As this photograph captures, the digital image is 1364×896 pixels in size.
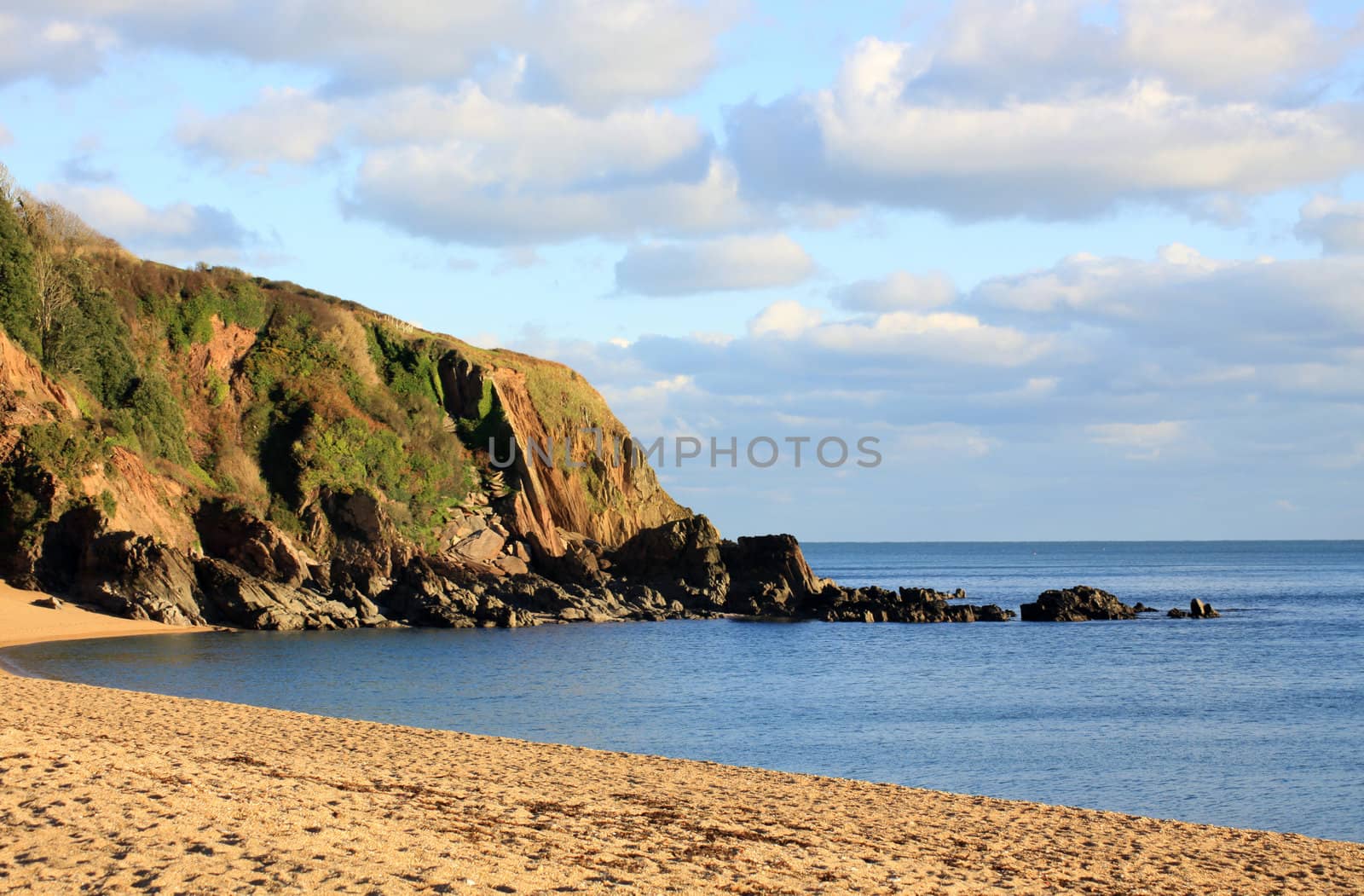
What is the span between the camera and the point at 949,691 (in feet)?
111

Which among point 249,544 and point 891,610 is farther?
point 891,610

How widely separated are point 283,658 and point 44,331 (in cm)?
2108

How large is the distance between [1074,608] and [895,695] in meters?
33.5

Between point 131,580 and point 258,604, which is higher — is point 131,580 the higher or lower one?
the higher one

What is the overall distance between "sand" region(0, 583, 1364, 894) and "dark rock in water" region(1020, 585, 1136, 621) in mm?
46371

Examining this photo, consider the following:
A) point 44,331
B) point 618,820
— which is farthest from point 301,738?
point 44,331

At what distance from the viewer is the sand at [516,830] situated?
9938 millimetres

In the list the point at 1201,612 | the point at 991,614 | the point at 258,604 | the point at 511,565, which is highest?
the point at 511,565

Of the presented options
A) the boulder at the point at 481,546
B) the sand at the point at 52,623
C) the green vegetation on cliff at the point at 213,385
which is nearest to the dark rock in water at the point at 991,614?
the boulder at the point at 481,546

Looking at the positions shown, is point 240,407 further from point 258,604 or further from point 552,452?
point 552,452

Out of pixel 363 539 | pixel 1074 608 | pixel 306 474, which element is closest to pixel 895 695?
pixel 363 539

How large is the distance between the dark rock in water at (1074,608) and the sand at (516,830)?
4637 centimetres

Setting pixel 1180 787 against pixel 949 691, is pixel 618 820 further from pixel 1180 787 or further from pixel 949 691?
pixel 949 691

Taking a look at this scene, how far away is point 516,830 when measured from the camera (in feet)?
41.2
